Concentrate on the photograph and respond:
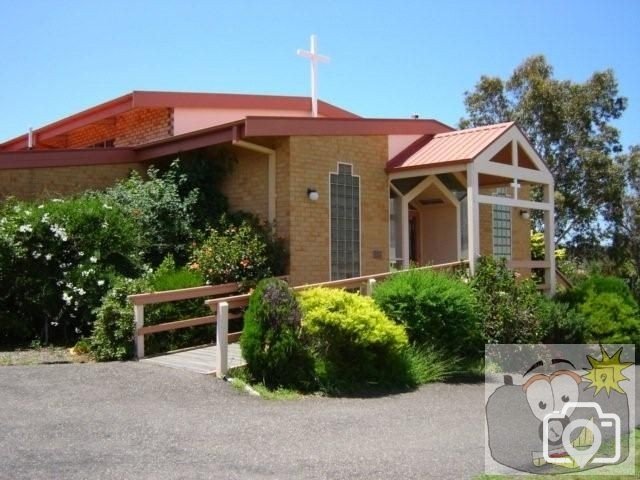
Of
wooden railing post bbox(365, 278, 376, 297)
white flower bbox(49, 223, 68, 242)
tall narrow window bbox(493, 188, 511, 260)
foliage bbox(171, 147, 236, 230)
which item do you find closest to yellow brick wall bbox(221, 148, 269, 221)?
foliage bbox(171, 147, 236, 230)

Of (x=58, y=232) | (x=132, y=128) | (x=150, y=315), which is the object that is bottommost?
(x=150, y=315)

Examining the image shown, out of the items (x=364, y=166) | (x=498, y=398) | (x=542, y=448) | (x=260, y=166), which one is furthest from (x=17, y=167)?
(x=542, y=448)

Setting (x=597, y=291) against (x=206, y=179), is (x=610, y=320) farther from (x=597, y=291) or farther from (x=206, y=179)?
(x=206, y=179)

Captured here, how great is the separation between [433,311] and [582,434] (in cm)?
374

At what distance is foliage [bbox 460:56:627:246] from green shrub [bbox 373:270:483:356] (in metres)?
16.5

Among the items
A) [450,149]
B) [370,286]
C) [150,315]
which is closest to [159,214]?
[150,315]

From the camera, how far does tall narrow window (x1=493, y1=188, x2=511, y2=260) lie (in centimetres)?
1891

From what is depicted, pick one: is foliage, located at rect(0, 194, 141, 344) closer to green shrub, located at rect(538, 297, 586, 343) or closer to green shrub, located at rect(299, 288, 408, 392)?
green shrub, located at rect(299, 288, 408, 392)

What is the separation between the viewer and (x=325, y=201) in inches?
560

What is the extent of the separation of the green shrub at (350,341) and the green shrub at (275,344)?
255 millimetres

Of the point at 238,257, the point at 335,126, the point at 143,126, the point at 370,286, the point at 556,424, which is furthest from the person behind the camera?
the point at 143,126

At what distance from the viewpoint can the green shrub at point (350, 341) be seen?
969 cm

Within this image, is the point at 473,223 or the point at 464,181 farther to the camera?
the point at 464,181

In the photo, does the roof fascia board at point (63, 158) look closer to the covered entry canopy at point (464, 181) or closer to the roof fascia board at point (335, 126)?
the roof fascia board at point (335, 126)
